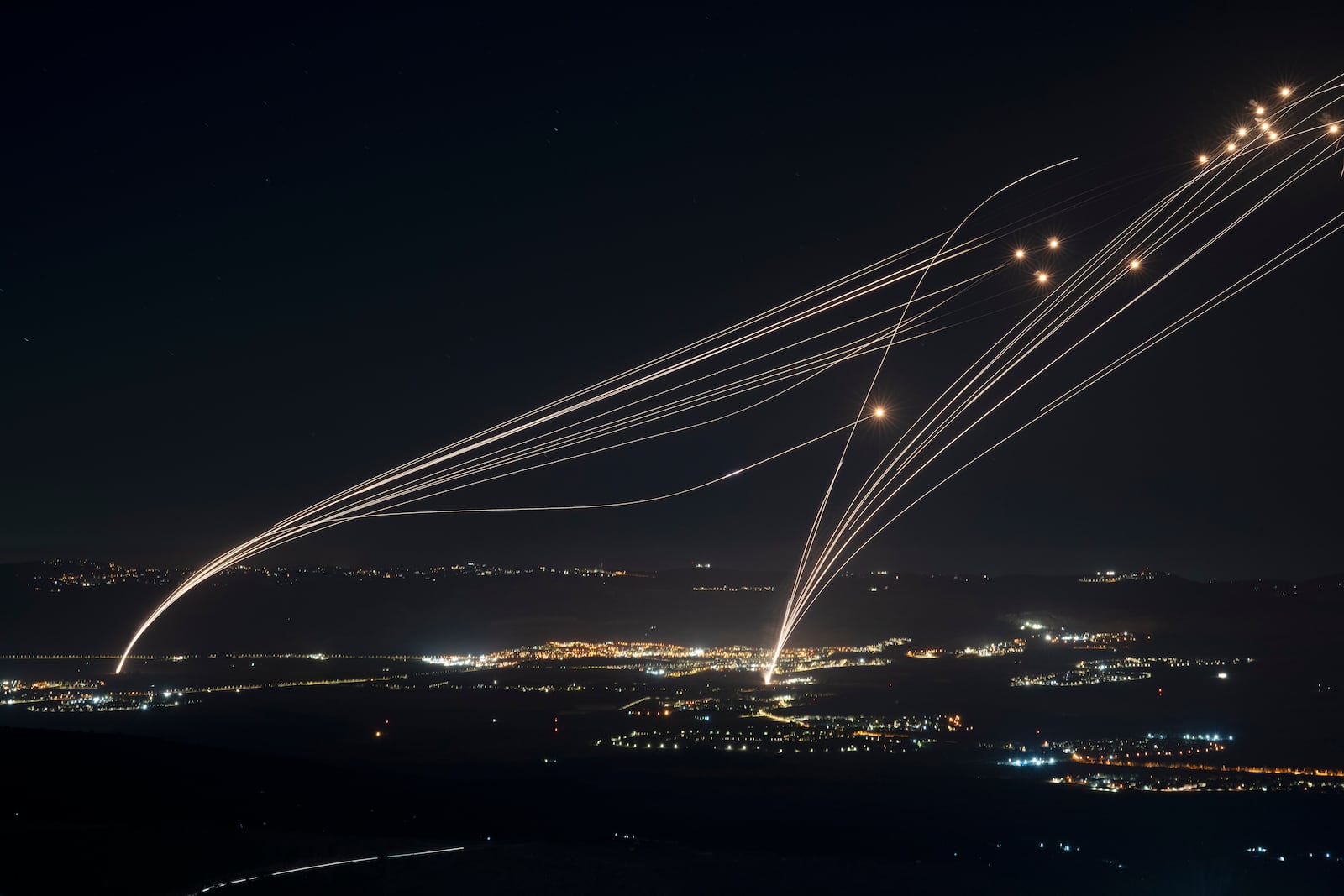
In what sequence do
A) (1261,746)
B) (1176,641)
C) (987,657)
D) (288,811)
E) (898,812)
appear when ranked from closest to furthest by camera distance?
(288,811) < (898,812) < (1261,746) < (987,657) < (1176,641)

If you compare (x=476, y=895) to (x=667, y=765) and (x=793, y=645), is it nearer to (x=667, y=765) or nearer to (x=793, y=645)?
(x=667, y=765)

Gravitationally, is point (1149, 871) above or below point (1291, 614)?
below

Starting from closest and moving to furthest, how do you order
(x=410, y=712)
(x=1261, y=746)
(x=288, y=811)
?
(x=288, y=811) < (x=1261, y=746) < (x=410, y=712)

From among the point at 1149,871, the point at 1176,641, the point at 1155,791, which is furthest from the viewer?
the point at 1176,641

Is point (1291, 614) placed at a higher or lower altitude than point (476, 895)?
higher

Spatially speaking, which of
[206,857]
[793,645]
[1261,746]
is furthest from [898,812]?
[793,645]

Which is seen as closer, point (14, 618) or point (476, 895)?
point (476, 895)

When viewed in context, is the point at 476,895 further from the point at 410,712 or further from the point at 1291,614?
the point at 1291,614

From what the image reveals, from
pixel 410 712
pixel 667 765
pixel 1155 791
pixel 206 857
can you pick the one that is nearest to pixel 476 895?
pixel 206 857

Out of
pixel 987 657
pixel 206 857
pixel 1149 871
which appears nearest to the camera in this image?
pixel 206 857
